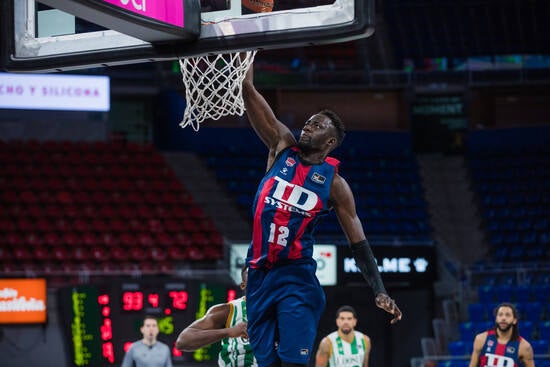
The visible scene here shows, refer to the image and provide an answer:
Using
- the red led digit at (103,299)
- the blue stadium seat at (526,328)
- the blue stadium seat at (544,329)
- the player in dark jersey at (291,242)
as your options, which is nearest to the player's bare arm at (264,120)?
the player in dark jersey at (291,242)

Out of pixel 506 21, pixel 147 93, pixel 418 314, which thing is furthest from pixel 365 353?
pixel 506 21

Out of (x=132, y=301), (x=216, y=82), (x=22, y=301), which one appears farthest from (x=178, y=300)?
(x=216, y=82)

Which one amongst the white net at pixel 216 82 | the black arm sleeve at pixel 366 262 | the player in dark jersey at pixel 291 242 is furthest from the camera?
the white net at pixel 216 82

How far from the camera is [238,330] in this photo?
547cm

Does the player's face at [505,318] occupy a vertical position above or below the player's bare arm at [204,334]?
below

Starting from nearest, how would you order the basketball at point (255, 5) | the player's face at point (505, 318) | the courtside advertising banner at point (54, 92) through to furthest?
the basketball at point (255, 5)
the player's face at point (505, 318)
the courtside advertising banner at point (54, 92)

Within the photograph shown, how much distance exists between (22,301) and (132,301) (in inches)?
65.2

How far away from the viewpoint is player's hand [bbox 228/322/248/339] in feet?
17.9

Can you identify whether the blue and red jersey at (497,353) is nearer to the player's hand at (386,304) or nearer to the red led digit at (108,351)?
the red led digit at (108,351)

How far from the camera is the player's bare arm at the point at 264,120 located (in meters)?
4.90

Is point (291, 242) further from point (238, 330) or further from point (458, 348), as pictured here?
point (458, 348)

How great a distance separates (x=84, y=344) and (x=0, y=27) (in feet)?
25.2

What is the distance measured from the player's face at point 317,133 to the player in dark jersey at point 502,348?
552cm

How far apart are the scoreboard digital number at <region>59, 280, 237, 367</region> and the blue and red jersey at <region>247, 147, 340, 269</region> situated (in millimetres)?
7699
